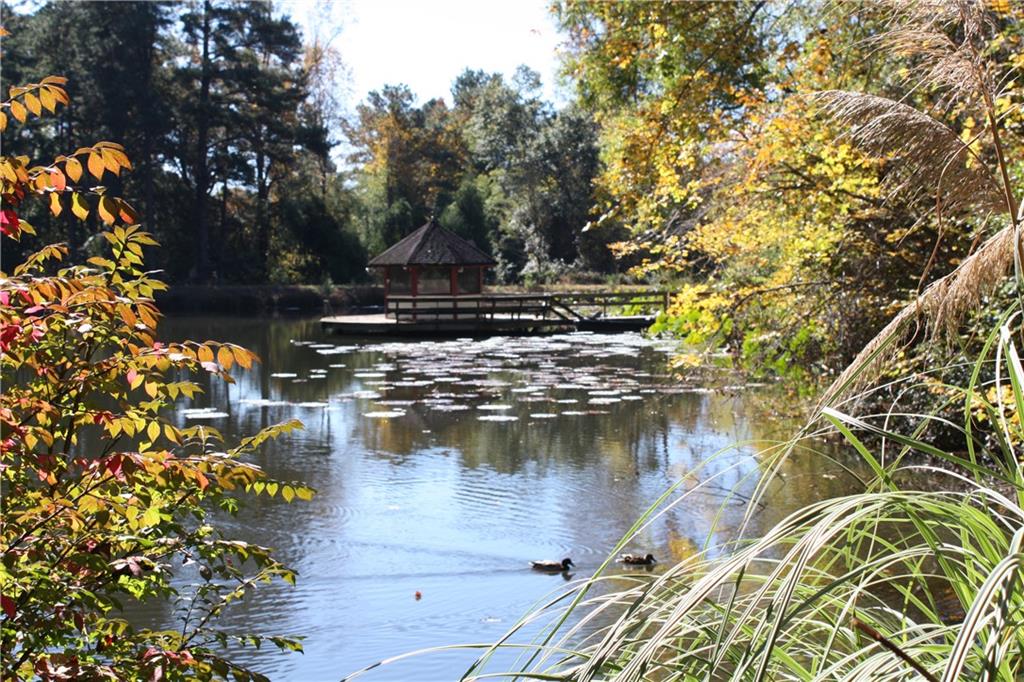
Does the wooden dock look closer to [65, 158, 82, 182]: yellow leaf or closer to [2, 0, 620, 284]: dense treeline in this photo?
[2, 0, 620, 284]: dense treeline

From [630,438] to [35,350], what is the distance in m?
7.73

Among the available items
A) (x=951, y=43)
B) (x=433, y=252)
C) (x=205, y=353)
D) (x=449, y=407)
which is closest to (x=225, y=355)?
(x=205, y=353)

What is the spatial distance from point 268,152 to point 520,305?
38.9ft

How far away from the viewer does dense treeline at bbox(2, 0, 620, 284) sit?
99.5 feet

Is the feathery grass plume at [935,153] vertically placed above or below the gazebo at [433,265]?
below

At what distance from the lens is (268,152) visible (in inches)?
1288

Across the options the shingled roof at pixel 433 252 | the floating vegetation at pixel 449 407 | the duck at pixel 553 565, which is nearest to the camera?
the duck at pixel 553 565

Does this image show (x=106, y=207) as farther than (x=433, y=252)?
No

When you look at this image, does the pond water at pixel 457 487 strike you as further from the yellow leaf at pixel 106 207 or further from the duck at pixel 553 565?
the yellow leaf at pixel 106 207

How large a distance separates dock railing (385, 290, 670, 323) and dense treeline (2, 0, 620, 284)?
726 centimetres

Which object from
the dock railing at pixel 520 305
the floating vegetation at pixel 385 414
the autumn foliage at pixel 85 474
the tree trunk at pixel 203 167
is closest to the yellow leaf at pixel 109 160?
the autumn foliage at pixel 85 474

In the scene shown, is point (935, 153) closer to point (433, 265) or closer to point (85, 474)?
point (85, 474)

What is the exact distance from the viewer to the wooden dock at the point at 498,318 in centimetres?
2308

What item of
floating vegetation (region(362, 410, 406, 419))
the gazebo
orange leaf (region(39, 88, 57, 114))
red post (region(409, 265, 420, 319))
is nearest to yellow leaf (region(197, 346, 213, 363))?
orange leaf (region(39, 88, 57, 114))
